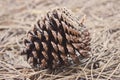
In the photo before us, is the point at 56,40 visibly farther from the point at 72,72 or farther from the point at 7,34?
the point at 7,34

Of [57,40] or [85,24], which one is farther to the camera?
[85,24]

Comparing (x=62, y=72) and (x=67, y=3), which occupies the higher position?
(x=67, y=3)

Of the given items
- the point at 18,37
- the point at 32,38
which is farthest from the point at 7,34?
the point at 32,38

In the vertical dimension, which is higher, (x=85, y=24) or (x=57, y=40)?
(x=85, y=24)
